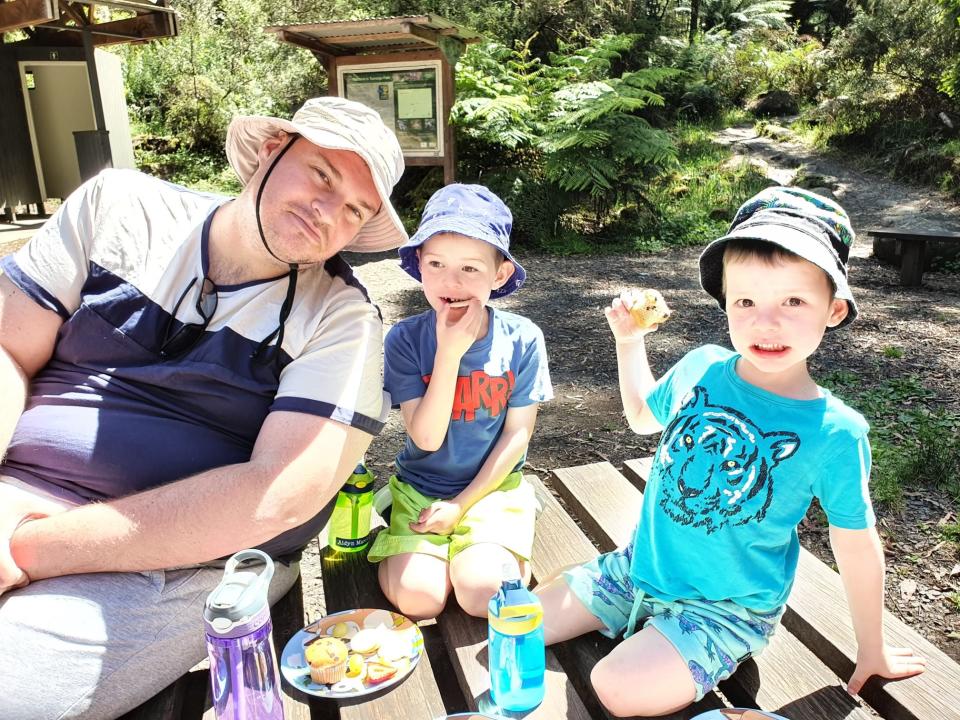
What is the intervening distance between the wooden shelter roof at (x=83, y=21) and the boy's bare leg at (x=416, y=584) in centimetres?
806

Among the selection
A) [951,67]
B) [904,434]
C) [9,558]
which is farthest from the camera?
[951,67]

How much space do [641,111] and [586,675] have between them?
17349 millimetres

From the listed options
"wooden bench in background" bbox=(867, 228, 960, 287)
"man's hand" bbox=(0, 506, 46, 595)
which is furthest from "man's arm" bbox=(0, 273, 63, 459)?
"wooden bench in background" bbox=(867, 228, 960, 287)

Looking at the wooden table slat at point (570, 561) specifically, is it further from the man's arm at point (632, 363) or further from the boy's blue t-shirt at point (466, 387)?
the man's arm at point (632, 363)

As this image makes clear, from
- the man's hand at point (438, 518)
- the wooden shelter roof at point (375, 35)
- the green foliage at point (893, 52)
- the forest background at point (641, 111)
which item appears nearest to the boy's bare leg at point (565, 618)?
the man's hand at point (438, 518)

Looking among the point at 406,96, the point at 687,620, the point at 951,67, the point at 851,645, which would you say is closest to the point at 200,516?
the point at 687,620

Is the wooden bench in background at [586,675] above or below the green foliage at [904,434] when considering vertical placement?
above

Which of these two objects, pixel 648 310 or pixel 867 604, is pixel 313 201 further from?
pixel 867 604

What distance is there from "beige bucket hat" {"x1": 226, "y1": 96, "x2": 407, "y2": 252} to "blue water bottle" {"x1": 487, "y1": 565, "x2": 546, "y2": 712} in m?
1.06

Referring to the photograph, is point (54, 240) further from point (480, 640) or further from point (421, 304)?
point (421, 304)

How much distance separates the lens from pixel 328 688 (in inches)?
67.2

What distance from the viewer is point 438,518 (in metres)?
2.14

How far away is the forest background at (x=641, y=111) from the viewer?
4695mm

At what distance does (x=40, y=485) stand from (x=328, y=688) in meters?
0.87
